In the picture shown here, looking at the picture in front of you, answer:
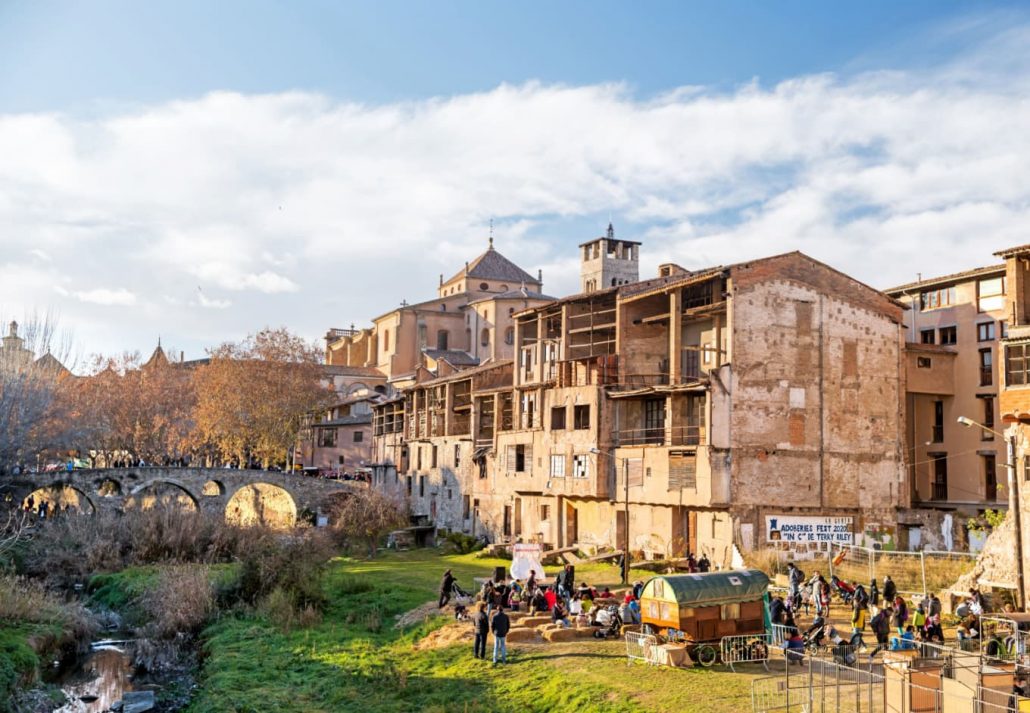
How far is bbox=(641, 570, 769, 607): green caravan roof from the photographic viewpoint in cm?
2436

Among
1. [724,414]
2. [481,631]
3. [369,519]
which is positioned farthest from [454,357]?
[481,631]

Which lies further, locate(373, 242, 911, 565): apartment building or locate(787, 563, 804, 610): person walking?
locate(373, 242, 911, 565): apartment building

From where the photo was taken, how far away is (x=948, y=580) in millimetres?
34188

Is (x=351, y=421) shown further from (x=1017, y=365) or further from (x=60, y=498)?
(x=1017, y=365)

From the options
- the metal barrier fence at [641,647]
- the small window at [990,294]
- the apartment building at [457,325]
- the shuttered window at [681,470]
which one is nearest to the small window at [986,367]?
the small window at [990,294]

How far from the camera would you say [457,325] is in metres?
90.4

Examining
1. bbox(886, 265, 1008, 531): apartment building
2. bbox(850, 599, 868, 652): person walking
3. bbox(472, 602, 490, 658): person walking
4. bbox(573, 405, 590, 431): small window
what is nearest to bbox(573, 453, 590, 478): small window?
bbox(573, 405, 590, 431): small window

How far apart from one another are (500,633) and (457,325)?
64.7 m

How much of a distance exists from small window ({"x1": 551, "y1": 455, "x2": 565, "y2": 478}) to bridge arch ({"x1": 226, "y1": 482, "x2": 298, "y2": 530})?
26.2 meters

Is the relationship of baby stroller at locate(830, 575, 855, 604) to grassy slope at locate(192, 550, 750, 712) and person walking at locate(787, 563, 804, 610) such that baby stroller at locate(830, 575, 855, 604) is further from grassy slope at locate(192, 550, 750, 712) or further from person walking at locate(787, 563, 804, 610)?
grassy slope at locate(192, 550, 750, 712)

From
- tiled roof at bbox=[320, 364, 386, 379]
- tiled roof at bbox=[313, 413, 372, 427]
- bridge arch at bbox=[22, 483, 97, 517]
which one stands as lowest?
bridge arch at bbox=[22, 483, 97, 517]

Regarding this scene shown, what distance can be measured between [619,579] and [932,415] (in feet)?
60.4

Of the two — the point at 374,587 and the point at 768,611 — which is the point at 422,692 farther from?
the point at 374,587

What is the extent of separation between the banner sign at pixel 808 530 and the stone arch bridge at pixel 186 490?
114 ft
